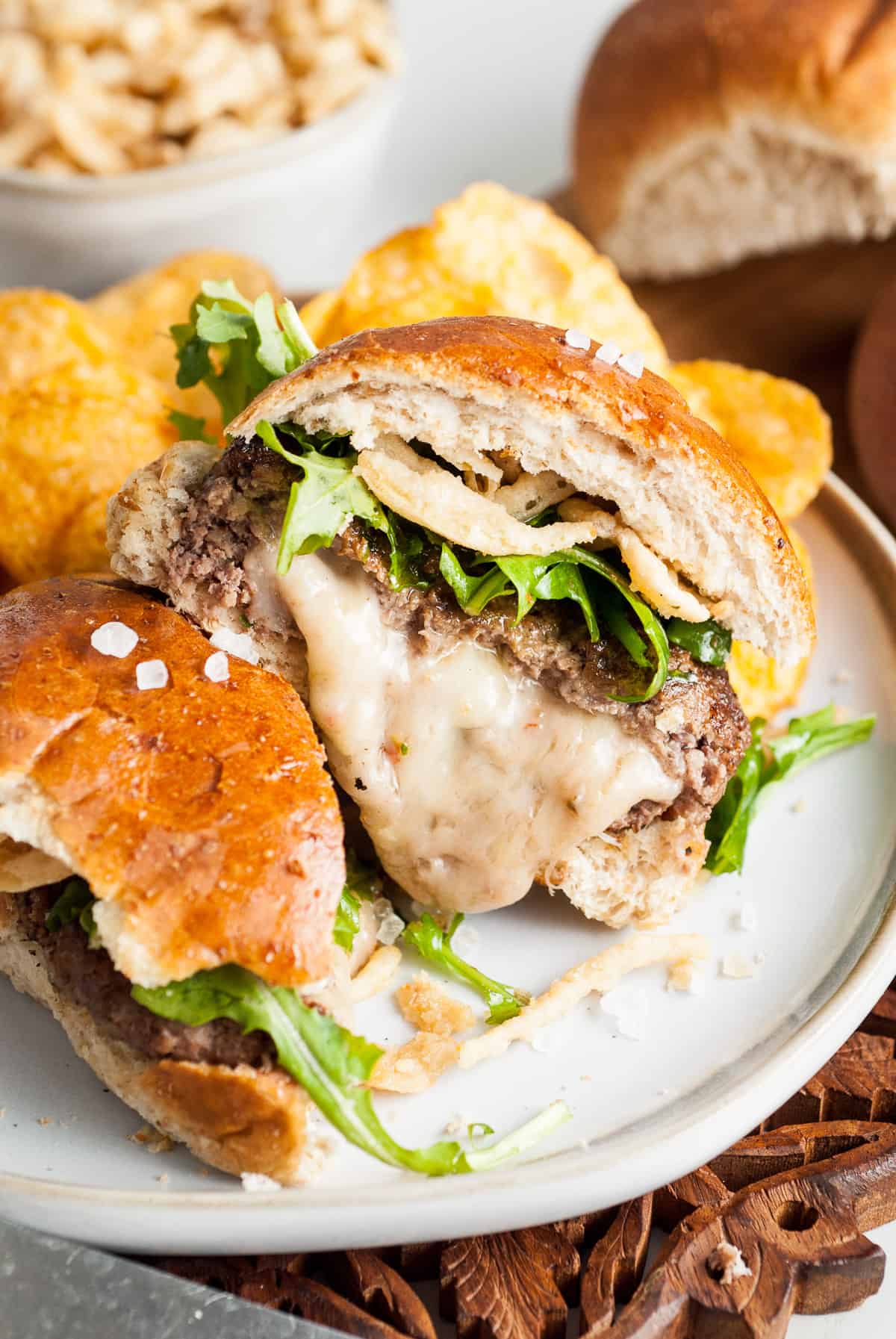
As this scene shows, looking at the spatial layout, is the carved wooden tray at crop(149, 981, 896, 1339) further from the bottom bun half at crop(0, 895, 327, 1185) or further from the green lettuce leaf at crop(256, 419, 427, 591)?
the green lettuce leaf at crop(256, 419, 427, 591)

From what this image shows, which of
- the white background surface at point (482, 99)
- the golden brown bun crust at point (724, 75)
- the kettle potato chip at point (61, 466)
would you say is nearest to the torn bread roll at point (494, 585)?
the kettle potato chip at point (61, 466)

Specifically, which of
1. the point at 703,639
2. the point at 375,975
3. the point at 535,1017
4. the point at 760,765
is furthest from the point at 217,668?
the point at 760,765

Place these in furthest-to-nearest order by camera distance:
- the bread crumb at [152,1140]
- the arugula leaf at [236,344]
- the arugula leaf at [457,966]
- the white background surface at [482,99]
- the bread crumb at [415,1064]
Answer: the white background surface at [482,99] < the arugula leaf at [236,344] < the arugula leaf at [457,966] < the bread crumb at [415,1064] < the bread crumb at [152,1140]

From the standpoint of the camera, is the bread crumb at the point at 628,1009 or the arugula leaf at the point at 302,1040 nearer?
the arugula leaf at the point at 302,1040

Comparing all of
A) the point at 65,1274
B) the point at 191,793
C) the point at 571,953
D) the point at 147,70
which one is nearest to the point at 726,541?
the point at 571,953

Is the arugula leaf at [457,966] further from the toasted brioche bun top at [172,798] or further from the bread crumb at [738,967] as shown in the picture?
the toasted brioche bun top at [172,798]

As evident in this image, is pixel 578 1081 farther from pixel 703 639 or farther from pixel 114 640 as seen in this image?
pixel 114 640

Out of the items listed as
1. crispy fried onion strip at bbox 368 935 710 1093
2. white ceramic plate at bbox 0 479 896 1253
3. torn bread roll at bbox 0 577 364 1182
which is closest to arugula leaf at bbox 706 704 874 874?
white ceramic plate at bbox 0 479 896 1253
